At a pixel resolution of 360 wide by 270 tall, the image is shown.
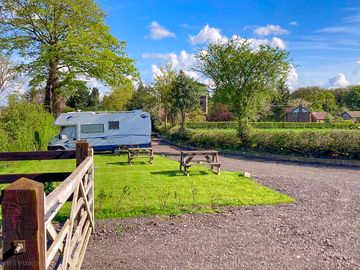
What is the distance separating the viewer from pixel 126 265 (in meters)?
4.54

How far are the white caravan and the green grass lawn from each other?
410 inches

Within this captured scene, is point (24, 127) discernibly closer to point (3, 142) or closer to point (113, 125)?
point (3, 142)

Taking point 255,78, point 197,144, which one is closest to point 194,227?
point 255,78

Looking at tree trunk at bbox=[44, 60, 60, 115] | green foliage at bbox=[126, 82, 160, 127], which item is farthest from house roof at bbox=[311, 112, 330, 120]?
tree trunk at bbox=[44, 60, 60, 115]

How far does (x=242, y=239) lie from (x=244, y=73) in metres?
17.0

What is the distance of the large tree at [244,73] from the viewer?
20.9 metres

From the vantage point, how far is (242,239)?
5.52 metres

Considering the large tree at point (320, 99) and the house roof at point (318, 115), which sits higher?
the large tree at point (320, 99)

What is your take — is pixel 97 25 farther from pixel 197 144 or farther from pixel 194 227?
pixel 194 227

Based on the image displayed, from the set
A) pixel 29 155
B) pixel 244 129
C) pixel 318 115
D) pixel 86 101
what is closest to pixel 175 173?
pixel 29 155

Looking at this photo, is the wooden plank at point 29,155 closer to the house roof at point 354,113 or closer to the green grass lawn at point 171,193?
the green grass lawn at point 171,193

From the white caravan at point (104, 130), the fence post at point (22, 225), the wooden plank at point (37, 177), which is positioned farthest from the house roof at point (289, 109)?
the fence post at point (22, 225)

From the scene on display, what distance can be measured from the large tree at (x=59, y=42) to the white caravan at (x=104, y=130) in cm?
569

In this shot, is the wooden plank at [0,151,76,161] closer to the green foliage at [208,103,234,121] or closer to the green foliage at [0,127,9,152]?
the green foliage at [0,127,9,152]
